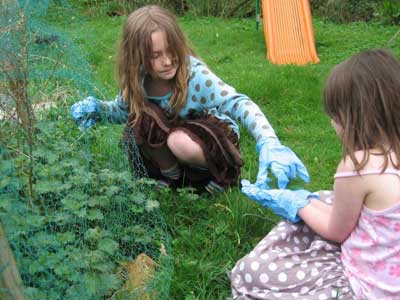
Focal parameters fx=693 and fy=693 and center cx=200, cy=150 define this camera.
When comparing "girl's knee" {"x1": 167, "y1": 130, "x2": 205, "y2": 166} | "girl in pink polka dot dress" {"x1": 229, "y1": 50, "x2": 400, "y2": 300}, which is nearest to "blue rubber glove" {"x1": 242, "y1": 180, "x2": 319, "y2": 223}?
"girl in pink polka dot dress" {"x1": 229, "y1": 50, "x2": 400, "y2": 300}

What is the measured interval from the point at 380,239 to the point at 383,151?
0.24m

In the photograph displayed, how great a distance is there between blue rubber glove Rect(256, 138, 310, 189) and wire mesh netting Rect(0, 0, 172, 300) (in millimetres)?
398

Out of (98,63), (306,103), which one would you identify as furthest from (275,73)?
(98,63)

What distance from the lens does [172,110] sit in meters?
2.89

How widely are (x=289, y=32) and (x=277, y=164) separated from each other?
4.34 metres

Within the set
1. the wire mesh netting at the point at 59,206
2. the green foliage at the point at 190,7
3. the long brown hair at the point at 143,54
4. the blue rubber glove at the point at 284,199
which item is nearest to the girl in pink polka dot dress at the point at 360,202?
the blue rubber glove at the point at 284,199

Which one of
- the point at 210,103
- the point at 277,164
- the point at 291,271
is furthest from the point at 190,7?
the point at 291,271

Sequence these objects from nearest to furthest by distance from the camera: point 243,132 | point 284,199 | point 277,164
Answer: point 284,199 < point 277,164 < point 243,132

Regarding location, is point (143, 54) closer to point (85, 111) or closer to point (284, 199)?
point (85, 111)

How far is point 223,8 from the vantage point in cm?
894

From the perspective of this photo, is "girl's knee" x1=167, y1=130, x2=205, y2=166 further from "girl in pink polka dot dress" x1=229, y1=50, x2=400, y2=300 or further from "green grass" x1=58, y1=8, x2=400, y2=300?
"girl in pink polka dot dress" x1=229, y1=50, x2=400, y2=300

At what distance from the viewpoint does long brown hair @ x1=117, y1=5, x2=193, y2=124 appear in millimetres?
2727

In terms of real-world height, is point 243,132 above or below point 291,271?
above

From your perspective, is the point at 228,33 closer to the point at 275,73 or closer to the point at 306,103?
the point at 275,73
